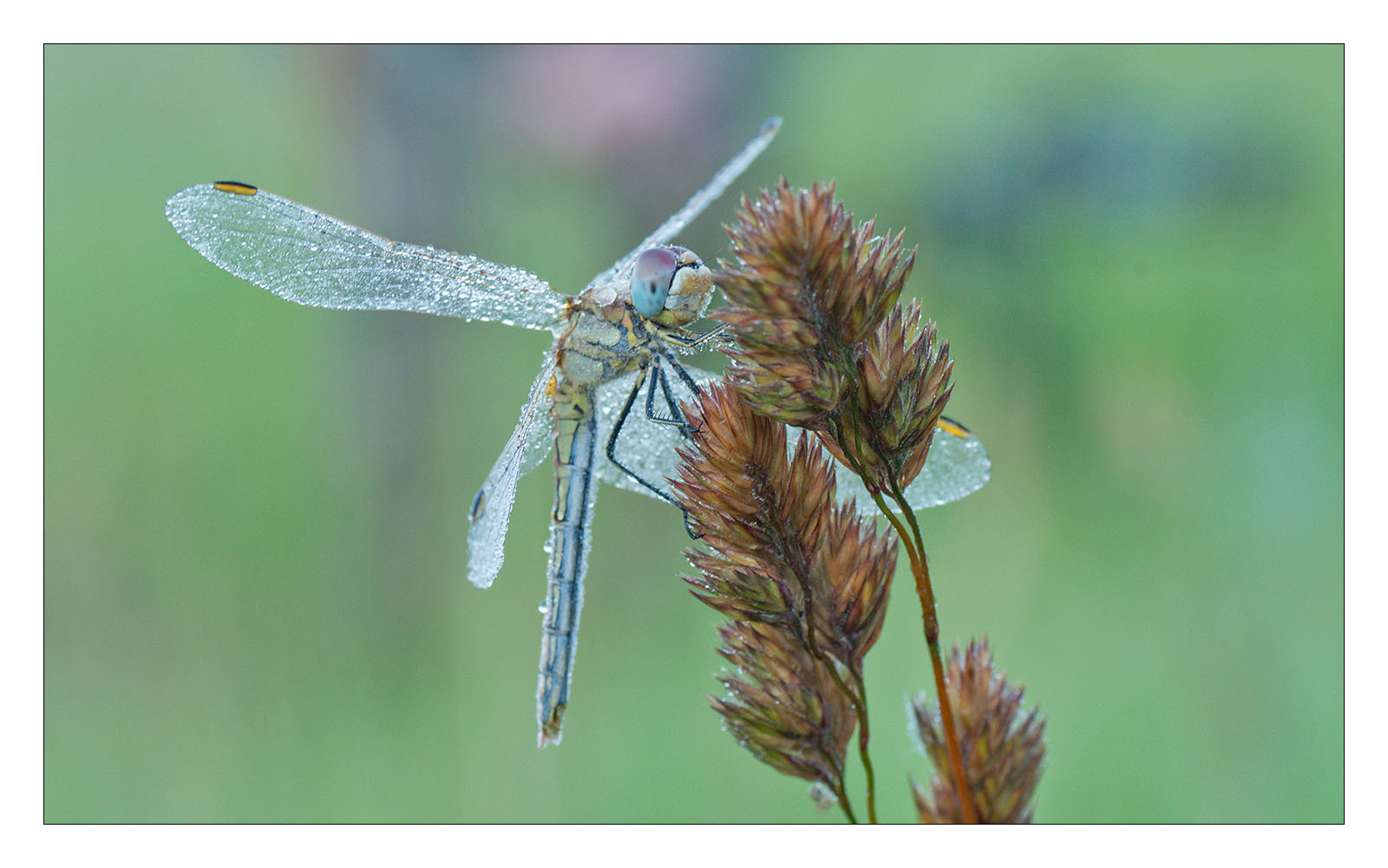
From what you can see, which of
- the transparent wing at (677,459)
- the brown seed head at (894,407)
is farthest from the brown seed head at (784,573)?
the transparent wing at (677,459)

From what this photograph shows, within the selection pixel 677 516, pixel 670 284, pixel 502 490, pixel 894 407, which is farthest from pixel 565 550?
pixel 677 516

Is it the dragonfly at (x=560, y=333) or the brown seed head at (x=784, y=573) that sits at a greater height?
the dragonfly at (x=560, y=333)

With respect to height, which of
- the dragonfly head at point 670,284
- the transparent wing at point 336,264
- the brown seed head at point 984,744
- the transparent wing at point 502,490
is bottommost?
the brown seed head at point 984,744

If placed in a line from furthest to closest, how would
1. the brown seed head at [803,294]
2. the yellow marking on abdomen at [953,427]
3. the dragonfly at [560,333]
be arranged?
the dragonfly at [560,333]
the yellow marking on abdomen at [953,427]
the brown seed head at [803,294]

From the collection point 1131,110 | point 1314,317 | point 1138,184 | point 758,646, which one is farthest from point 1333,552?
point 758,646

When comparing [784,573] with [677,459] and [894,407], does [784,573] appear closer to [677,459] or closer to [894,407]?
[894,407]

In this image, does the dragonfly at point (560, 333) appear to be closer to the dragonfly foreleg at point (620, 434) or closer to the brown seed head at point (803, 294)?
the dragonfly foreleg at point (620, 434)

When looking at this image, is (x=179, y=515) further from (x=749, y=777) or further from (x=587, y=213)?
(x=749, y=777)

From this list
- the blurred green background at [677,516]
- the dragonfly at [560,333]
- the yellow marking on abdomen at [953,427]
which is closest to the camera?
the yellow marking on abdomen at [953,427]
